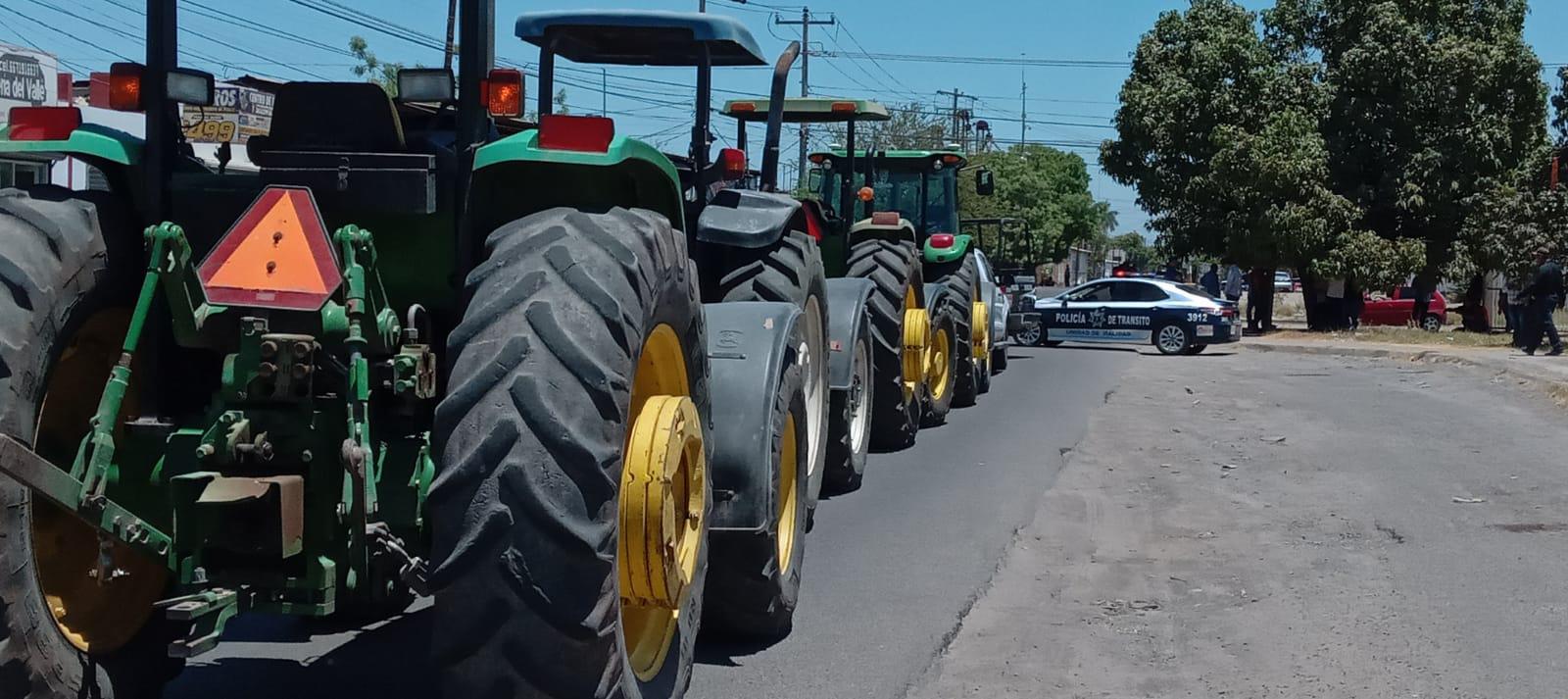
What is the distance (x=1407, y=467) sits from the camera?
11984mm

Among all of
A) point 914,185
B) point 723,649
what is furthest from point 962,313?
point 723,649

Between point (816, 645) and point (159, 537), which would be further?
point (816, 645)

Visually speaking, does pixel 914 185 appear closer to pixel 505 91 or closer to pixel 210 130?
pixel 210 130

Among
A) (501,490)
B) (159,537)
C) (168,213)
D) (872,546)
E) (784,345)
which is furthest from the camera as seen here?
(872,546)

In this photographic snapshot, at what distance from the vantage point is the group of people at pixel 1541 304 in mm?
23922

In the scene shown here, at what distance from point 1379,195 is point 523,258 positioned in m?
32.7

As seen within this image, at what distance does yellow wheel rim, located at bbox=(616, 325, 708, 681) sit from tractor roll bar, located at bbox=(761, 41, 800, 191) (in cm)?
378

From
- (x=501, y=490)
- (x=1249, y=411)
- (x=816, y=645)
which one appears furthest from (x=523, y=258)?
(x=1249, y=411)

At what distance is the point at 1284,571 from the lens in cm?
798

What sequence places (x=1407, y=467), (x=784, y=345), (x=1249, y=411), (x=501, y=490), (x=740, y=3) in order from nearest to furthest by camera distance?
(x=501, y=490) → (x=784, y=345) → (x=1407, y=467) → (x=1249, y=411) → (x=740, y=3)

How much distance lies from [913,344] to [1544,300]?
16.3 metres

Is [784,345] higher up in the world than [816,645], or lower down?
higher up

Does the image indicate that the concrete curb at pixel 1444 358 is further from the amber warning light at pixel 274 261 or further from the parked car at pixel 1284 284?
the parked car at pixel 1284 284

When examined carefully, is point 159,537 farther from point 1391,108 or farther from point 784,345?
point 1391,108
